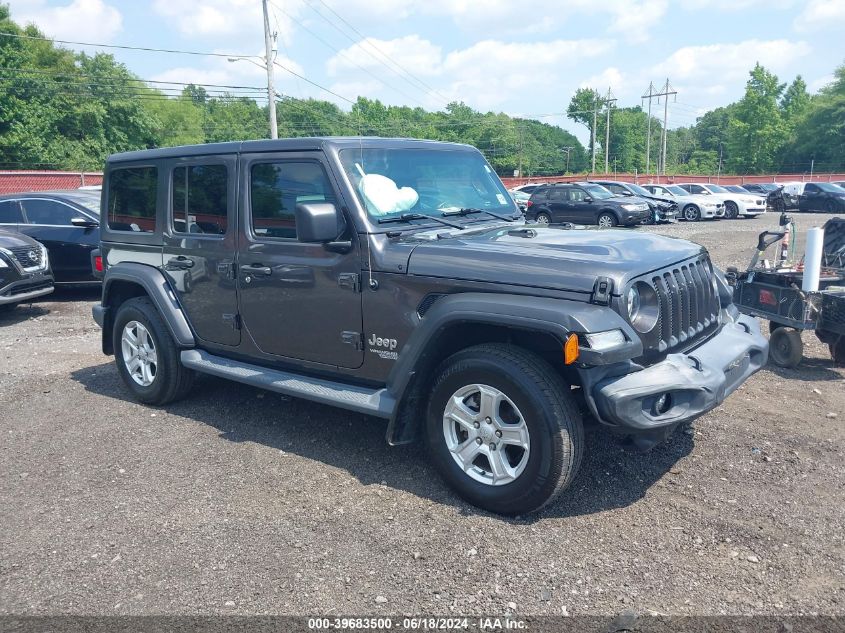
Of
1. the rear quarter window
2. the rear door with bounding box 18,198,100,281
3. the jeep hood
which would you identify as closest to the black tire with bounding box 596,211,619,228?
the rear door with bounding box 18,198,100,281

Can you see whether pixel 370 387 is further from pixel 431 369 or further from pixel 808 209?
pixel 808 209

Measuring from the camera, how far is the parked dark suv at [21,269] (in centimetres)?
938

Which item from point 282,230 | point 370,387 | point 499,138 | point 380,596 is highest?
point 499,138

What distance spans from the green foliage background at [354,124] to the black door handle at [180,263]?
50.8ft

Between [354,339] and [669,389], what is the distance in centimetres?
186

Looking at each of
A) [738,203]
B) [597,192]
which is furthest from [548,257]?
[738,203]

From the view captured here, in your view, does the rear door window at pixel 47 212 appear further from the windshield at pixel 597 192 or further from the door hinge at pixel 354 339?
the windshield at pixel 597 192

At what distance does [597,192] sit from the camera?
23.2 meters

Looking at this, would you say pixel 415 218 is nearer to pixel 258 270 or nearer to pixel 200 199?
pixel 258 270

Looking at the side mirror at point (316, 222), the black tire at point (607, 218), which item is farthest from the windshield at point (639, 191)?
the side mirror at point (316, 222)

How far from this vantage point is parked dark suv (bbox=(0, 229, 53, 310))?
9.38 m

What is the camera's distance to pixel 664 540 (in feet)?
11.5

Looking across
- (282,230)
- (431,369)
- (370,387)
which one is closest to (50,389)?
(282,230)

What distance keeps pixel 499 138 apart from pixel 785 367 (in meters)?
87.2
